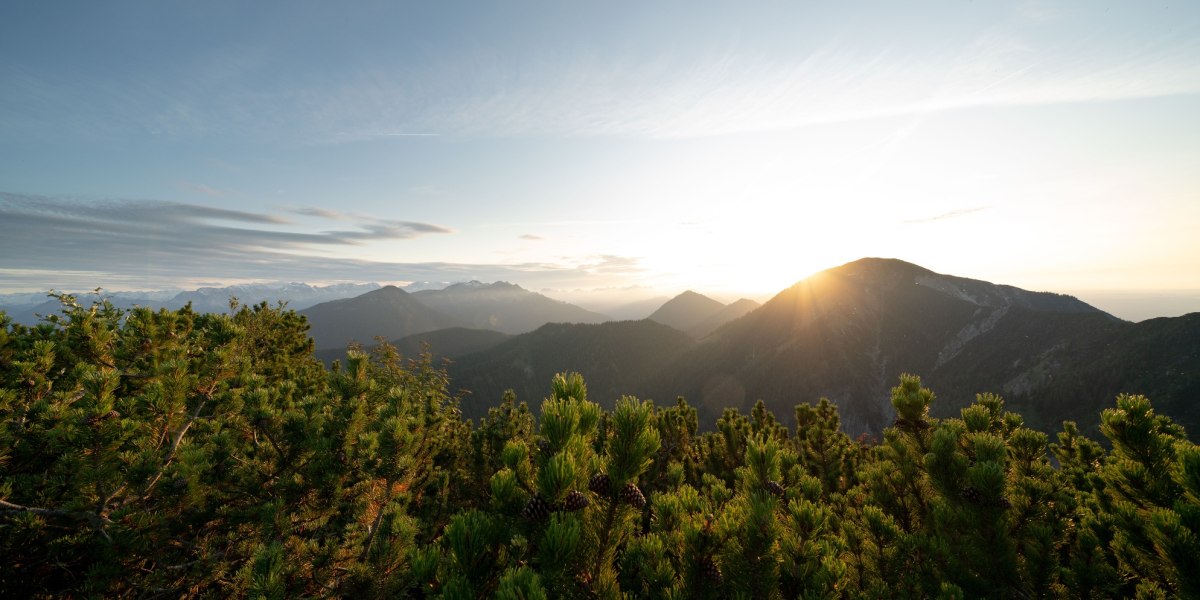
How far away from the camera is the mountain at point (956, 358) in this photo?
109 m

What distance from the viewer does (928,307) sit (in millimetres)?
183625

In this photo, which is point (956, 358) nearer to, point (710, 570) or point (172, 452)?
point (710, 570)

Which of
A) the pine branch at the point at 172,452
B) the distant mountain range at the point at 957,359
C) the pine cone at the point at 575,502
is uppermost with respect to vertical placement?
the pine cone at the point at 575,502

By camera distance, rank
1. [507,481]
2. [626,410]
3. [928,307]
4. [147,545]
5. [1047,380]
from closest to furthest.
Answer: [507,481], [626,410], [147,545], [1047,380], [928,307]

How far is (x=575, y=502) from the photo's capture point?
265 centimetres

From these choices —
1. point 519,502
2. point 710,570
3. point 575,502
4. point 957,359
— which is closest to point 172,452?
point 519,502

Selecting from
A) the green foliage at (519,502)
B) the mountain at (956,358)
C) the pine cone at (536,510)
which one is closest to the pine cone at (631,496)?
the green foliage at (519,502)

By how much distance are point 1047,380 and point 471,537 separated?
18207 centimetres

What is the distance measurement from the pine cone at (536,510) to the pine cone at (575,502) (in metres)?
0.13

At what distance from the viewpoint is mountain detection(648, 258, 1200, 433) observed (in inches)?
4279

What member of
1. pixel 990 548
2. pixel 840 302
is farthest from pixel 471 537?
pixel 840 302

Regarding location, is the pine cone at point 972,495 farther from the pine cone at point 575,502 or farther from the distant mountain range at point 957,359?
the distant mountain range at point 957,359

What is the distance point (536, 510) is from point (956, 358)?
207690 mm

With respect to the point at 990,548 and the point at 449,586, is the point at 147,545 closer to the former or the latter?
the point at 449,586
